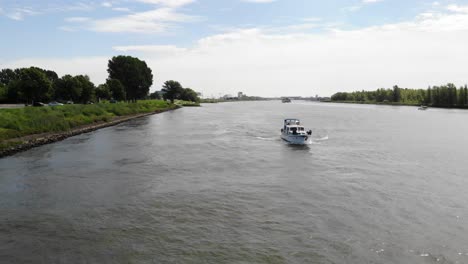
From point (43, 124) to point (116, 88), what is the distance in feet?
232

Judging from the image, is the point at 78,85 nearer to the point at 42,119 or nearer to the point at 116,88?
the point at 116,88

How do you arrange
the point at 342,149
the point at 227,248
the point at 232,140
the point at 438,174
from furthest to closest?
1. the point at 232,140
2. the point at 342,149
3. the point at 438,174
4. the point at 227,248

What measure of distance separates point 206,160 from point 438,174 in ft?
68.5

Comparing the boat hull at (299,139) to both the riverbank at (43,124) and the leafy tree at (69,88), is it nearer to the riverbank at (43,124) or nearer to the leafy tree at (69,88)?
the riverbank at (43,124)

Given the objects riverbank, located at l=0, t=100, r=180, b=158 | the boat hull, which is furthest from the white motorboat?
riverbank, located at l=0, t=100, r=180, b=158

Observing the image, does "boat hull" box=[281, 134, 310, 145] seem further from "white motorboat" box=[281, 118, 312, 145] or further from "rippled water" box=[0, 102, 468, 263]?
"rippled water" box=[0, 102, 468, 263]

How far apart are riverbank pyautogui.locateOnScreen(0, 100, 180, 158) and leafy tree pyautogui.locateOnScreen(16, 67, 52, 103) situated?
653cm

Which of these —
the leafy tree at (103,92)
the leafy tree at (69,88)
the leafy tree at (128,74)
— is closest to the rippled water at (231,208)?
the leafy tree at (69,88)

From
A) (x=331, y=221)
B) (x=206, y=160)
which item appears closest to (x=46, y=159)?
(x=206, y=160)

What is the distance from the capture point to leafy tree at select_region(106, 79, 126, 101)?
122000mm

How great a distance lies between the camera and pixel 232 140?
176 feet

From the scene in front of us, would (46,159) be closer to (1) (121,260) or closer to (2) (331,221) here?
(1) (121,260)

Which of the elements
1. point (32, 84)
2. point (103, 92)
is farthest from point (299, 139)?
point (103, 92)

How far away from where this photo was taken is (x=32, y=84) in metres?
70.0
